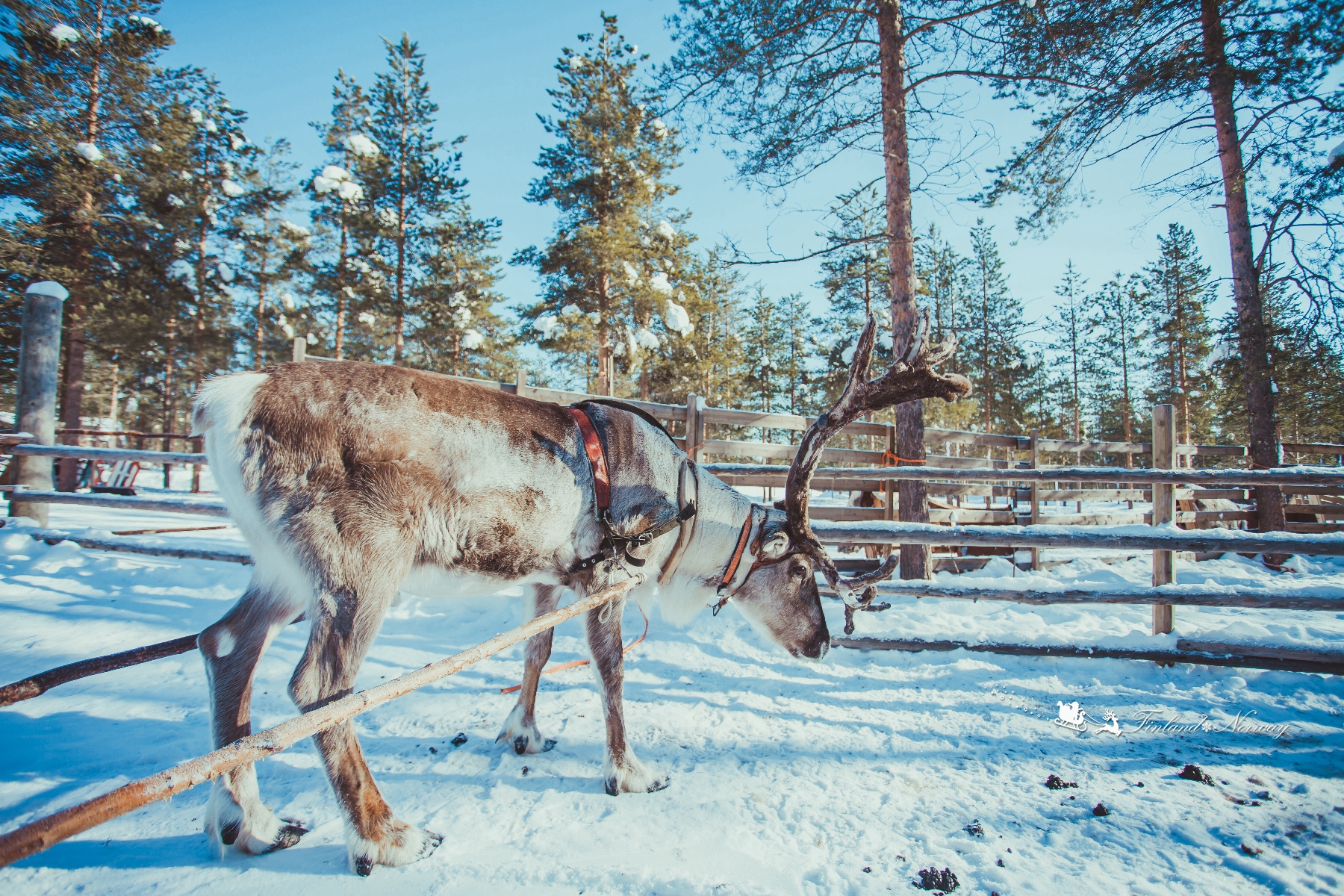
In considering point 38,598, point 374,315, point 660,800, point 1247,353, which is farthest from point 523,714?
point 374,315

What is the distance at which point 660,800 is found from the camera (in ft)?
7.99

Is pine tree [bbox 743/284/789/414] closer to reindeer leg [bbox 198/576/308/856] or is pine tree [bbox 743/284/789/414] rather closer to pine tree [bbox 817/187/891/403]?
pine tree [bbox 817/187/891/403]

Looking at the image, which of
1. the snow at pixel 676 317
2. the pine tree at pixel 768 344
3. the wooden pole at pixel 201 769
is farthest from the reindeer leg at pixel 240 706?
the pine tree at pixel 768 344

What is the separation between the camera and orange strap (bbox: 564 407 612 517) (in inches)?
100

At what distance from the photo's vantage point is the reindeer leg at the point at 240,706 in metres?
2.02

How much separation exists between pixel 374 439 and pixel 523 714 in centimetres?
177

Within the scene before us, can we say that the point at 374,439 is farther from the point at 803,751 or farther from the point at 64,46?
the point at 64,46

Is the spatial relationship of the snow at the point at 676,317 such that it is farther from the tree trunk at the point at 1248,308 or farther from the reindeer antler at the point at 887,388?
the reindeer antler at the point at 887,388

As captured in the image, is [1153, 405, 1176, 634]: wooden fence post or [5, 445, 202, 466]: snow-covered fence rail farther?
[5, 445, 202, 466]: snow-covered fence rail

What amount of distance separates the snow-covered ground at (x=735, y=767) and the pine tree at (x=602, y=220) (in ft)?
40.1

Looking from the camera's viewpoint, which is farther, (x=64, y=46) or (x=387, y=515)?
(x=64, y=46)

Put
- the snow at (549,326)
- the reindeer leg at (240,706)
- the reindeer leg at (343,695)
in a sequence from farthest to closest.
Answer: the snow at (549,326) < the reindeer leg at (240,706) < the reindeer leg at (343,695)

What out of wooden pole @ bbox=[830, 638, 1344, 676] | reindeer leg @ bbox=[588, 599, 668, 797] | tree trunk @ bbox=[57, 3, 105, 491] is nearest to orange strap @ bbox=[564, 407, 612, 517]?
reindeer leg @ bbox=[588, 599, 668, 797]

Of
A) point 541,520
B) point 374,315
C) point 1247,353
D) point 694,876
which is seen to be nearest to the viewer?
point 694,876
